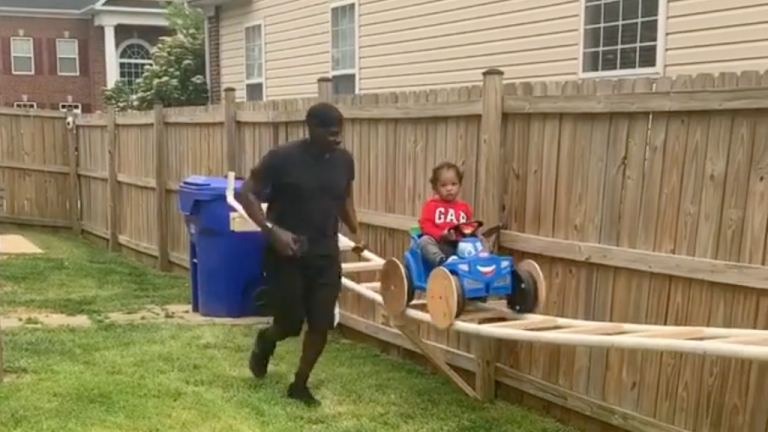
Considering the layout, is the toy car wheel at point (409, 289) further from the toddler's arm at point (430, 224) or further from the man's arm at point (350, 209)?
the man's arm at point (350, 209)

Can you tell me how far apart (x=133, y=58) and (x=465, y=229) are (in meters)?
31.1

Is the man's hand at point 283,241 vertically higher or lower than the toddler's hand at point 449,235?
lower

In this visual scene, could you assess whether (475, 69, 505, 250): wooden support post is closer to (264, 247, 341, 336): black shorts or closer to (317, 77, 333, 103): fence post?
(264, 247, 341, 336): black shorts

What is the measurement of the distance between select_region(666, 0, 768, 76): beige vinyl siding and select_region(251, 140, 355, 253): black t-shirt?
4.30 metres

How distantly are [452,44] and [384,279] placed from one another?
642 cm

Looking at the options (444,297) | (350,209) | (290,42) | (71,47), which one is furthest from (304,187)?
(71,47)

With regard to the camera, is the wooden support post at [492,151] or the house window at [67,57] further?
the house window at [67,57]

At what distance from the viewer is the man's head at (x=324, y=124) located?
4812mm

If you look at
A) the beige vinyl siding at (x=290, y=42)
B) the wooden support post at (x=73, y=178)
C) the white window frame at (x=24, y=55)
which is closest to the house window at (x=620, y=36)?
the beige vinyl siding at (x=290, y=42)

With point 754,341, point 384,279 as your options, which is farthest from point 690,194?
point 384,279

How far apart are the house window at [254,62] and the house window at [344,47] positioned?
8.81 feet

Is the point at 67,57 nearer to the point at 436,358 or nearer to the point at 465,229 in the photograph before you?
the point at 436,358

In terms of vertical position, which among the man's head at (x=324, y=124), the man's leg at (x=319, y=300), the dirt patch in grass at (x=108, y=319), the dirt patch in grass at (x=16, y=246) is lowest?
the dirt patch in grass at (x=16, y=246)

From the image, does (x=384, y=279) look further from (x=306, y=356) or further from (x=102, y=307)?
(x=102, y=307)
